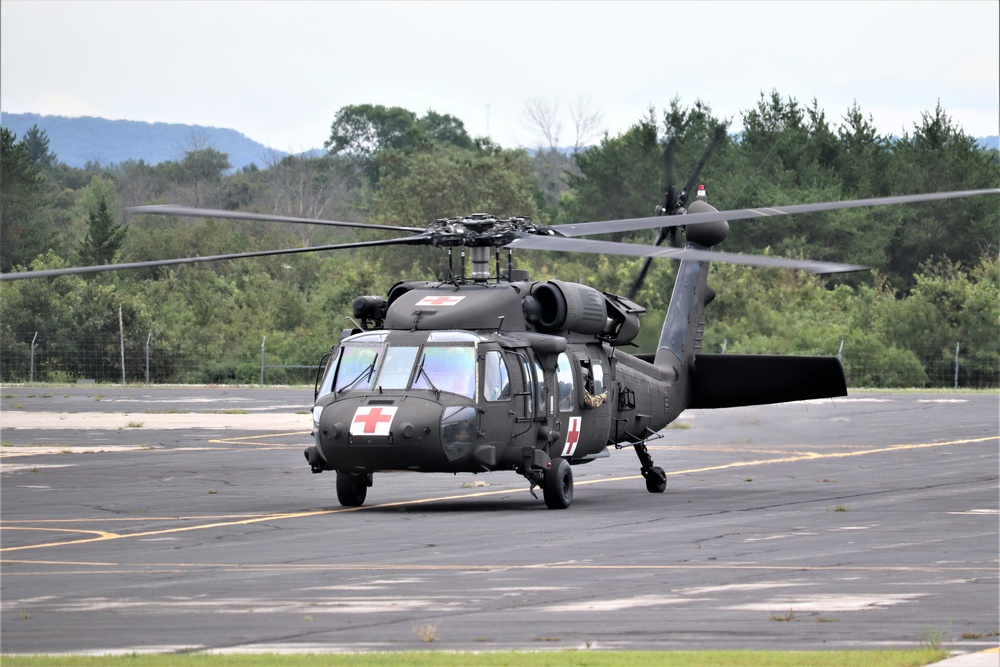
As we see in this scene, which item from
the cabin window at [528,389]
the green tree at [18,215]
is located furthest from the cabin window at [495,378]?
the green tree at [18,215]

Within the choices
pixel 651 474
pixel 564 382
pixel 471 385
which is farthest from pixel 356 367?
pixel 651 474

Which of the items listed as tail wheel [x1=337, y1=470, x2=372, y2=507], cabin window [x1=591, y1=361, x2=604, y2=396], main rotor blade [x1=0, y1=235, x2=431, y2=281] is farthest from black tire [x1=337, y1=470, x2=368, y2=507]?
cabin window [x1=591, y1=361, x2=604, y2=396]

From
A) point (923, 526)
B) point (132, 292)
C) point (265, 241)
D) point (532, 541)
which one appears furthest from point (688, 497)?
point (265, 241)

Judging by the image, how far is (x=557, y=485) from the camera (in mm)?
20594

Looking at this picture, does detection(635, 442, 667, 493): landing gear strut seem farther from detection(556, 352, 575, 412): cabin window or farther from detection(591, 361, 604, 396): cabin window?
detection(556, 352, 575, 412): cabin window

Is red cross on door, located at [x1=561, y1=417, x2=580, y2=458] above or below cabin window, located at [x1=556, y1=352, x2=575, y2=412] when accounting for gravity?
below

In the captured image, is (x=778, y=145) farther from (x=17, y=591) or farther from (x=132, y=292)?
(x=17, y=591)

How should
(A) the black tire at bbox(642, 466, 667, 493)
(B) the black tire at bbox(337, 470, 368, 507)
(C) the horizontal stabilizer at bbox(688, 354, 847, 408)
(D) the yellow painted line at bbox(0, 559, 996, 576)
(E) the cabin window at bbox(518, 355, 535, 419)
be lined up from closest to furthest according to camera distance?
1. (D) the yellow painted line at bbox(0, 559, 996, 576)
2. (E) the cabin window at bbox(518, 355, 535, 419)
3. (B) the black tire at bbox(337, 470, 368, 507)
4. (C) the horizontal stabilizer at bbox(688, 354, 847, 408)
5. (A) the black tire at bbox(642, 466, 667, 493)

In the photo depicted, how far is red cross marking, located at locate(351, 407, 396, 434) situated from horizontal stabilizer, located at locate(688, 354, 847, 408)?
6.97 meters

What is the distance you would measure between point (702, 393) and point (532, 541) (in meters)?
8.81

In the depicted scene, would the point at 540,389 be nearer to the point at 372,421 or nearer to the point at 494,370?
the point at 494,370

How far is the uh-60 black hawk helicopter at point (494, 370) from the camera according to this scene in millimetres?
19156

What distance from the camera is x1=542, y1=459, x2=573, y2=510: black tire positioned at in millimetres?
20594

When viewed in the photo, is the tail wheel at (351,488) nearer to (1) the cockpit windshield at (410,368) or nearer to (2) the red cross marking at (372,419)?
(1) the cockpit windshield at (410,368)
